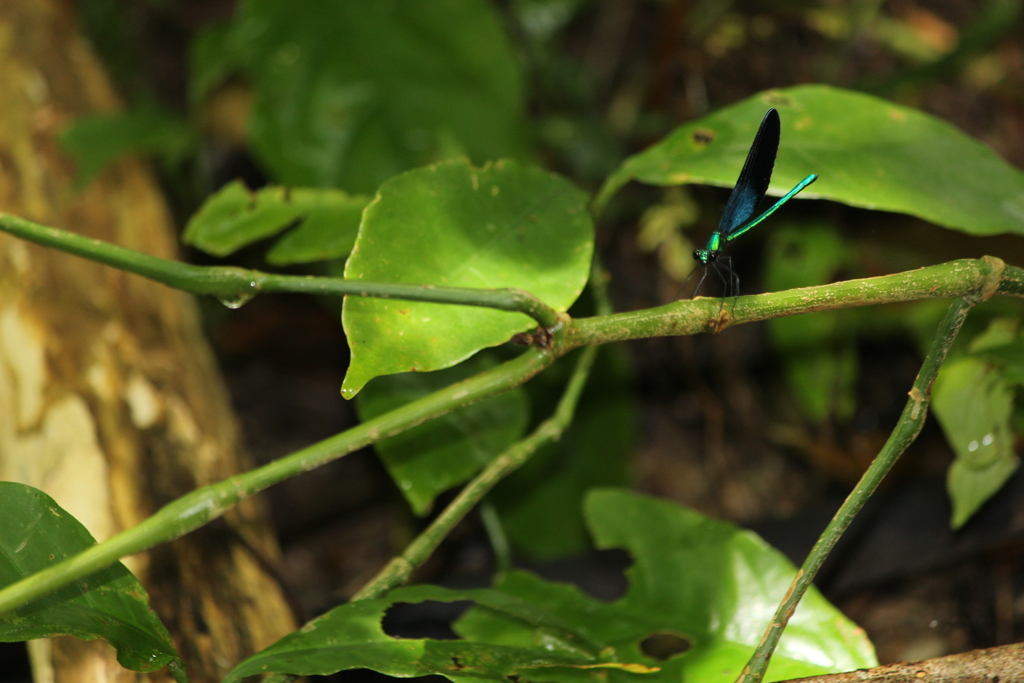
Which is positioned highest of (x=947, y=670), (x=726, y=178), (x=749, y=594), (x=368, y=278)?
(x=726, y=178)

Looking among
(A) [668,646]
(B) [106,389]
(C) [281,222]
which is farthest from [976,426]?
(B) [106,389]

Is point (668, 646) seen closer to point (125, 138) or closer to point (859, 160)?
point (859, 160)

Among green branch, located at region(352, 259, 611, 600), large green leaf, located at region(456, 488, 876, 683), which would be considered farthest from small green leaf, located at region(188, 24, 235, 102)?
large green leaf, located at region(456, 488, 876, 683)

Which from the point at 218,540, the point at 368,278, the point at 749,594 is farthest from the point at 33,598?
the point at 749,594

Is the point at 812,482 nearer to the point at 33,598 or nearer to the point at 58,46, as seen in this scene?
the point at 33,598

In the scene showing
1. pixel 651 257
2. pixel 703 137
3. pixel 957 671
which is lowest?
pixel 957 671

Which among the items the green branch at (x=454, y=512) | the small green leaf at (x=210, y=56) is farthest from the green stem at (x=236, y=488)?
the small green leaf at (x=210, y=56)

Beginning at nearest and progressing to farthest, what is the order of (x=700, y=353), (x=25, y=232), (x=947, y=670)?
1. (x=25, y=232)
2. (x=947, y=670)
3. (x=700, y=353)
